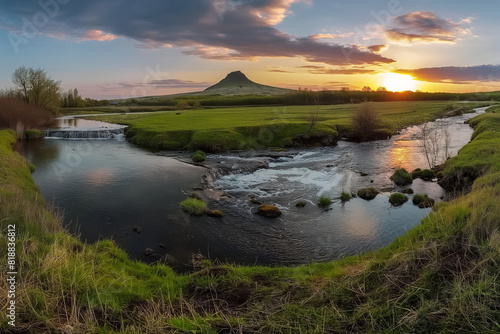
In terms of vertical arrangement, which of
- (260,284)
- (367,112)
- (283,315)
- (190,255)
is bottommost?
(190,255)

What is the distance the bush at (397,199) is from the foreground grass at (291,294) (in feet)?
37.8

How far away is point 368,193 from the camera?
77.7ft

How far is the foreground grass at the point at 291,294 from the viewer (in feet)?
21.3

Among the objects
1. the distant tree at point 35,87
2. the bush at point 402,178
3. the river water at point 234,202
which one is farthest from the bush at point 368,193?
the distant tree at point 35,87

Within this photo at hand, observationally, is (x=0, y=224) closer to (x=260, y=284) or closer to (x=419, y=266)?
(x=260, y=284)

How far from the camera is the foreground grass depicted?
650 cm

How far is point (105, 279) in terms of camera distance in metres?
9.16

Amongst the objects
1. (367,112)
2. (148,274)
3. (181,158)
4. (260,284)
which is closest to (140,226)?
(148,274)

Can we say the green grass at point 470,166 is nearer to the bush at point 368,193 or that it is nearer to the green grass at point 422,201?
the green grass at point 422,201

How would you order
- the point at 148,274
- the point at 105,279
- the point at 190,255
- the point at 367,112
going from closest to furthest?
the point at 105,279
the point at 148,274
the point at 190,255
the point at 367,112

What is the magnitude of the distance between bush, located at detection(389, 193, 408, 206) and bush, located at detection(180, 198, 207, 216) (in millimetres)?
12840

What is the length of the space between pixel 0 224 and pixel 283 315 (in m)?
9.53

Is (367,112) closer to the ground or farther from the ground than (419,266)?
farther from the ground

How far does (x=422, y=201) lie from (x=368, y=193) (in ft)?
11.6
